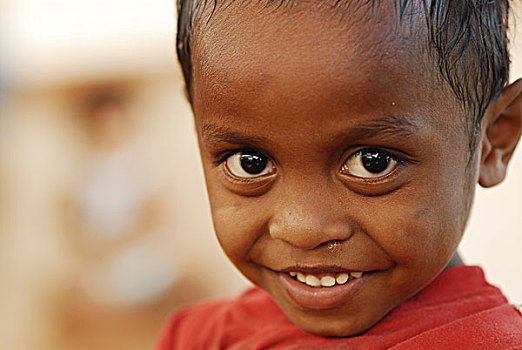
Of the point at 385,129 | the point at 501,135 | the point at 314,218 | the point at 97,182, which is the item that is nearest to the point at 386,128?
the point at 385,129

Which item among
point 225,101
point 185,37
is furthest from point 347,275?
point 185,37

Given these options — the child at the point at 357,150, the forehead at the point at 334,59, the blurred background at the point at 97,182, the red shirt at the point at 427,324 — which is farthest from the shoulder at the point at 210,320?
the blurred background at the point at 97,182

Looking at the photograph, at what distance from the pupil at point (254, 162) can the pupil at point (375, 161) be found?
0.10m

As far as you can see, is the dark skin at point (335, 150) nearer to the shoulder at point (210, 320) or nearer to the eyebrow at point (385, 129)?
the eyebrow at point (385, 129)

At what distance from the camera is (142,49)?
3320 mm

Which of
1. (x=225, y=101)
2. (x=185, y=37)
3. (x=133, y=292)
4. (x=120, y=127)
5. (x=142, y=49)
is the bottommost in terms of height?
(x=133, y=292)

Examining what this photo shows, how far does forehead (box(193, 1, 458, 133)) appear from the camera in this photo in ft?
2.12

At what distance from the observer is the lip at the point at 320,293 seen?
28.8 inches

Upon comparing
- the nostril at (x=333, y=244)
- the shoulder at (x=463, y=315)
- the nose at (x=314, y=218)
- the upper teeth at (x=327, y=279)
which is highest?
the nose at (x=314, y=218)

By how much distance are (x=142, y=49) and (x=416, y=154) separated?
2788mm

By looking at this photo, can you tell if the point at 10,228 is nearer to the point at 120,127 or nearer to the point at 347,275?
the point at 120,127

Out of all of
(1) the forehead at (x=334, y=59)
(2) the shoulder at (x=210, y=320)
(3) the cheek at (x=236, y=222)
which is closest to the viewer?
(1) the forehead at (x=334, y=59)

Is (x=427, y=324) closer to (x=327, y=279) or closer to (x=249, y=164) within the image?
(x=327, y=279)

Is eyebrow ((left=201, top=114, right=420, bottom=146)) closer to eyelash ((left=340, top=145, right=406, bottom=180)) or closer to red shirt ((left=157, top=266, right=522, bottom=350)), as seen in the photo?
eyelash ((left=340, top=145, right=406, bottom=180))
